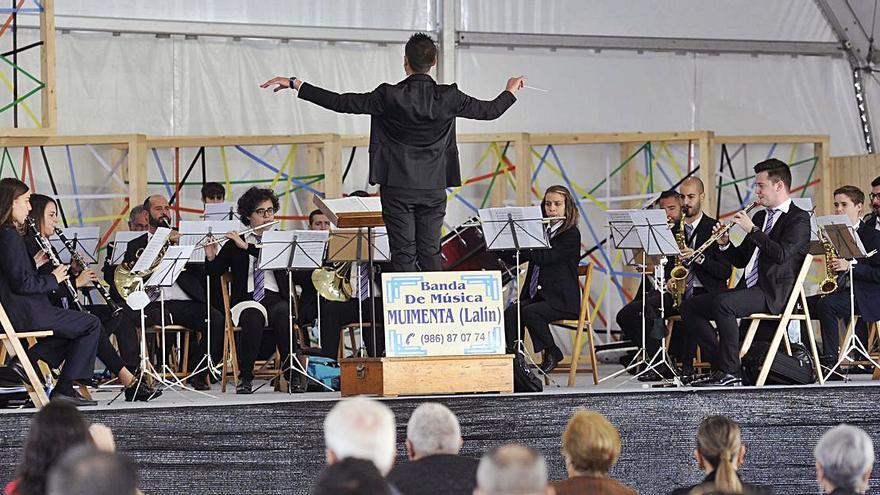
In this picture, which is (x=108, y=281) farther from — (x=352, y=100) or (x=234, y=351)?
(x=352, y=100)

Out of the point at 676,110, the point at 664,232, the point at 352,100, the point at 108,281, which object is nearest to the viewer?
the point at 352,100

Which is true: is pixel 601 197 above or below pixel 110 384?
above

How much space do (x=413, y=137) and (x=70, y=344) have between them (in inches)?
79.1

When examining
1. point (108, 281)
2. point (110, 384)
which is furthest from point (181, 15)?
point (110, 384)

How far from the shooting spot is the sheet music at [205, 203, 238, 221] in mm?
8273

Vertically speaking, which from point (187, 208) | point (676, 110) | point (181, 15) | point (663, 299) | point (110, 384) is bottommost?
point (110, 384)

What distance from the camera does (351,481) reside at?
2350 millimetres

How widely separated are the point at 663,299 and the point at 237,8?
4.53 meters

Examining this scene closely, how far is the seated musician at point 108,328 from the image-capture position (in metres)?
6.35

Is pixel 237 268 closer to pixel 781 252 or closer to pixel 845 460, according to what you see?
pixel 781 252

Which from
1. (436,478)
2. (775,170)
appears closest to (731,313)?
(775,170)

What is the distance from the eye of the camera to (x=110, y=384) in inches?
312

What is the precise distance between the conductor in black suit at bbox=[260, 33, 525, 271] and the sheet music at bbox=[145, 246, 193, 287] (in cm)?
109

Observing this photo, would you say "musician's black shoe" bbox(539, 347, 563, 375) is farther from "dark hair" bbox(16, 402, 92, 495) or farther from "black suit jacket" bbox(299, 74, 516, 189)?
"dark hair" bbox(16, 402, 92, 495)
